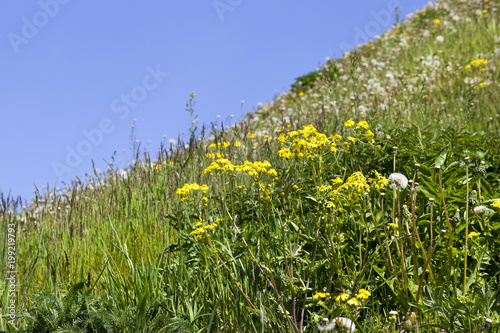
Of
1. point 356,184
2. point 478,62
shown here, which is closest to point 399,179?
point 356,184

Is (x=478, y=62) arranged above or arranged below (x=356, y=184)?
above

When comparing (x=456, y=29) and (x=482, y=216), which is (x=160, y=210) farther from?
(x=456, y=29)

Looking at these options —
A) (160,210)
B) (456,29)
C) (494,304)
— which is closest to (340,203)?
(494,304)

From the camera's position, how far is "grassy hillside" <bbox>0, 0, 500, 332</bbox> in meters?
2.32

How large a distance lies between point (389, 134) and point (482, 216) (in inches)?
49.8

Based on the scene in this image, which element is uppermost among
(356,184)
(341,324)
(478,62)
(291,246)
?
(478,62)

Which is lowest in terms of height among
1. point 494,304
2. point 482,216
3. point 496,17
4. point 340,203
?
point 494,304

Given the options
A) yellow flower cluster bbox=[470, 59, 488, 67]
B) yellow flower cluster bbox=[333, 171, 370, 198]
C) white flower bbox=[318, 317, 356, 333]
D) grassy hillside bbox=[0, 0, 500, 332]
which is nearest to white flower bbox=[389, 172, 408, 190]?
grassy hillside bbox=[0, 0, 500, 332]

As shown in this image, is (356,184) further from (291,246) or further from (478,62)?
(478,62)

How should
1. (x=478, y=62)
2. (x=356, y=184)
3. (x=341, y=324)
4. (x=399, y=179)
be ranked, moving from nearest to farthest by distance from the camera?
(x=341, y=324) < (x=356, y=184) < (x=399, y=179) < (x=478, y=62)

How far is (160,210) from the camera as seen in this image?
414 centimetres

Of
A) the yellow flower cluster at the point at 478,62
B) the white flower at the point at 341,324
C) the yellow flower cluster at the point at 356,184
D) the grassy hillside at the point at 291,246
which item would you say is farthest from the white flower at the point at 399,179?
the yellow flower cluster at the point at 478,62

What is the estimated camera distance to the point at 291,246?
2.90 metres

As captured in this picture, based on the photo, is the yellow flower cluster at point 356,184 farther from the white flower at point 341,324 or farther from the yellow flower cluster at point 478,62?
the yellow flower cluster at point 478,62
